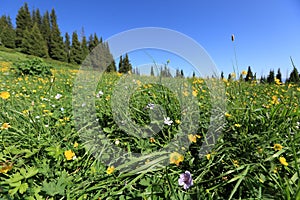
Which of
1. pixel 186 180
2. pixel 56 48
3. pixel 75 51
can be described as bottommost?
pixel 186 180

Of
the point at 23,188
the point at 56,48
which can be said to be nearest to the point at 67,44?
the point at 56,48

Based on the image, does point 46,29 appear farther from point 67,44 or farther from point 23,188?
point 23,188

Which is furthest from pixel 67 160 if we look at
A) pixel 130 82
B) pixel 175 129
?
pixel 130 82

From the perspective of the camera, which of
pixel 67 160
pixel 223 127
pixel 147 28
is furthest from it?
pixel 147 28

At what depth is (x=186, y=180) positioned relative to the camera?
0.82 m

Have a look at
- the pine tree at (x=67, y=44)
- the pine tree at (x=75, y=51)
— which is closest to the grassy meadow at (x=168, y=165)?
the pine tree at (x=75, y=51)

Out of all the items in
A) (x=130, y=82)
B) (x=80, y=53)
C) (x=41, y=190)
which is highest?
(x=80, y=53)

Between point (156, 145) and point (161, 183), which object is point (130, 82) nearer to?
point (156, 145)

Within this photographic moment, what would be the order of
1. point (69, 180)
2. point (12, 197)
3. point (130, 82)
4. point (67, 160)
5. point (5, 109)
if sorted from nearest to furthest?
point (12, 197) < point (69, 180) < point (67, 160) < point (5, 109) < point (130, 82)

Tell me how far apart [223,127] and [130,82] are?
139 centimetres

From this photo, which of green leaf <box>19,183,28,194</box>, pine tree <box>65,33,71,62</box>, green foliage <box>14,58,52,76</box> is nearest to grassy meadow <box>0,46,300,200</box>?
green leaf <box>19,183,28,194</box>

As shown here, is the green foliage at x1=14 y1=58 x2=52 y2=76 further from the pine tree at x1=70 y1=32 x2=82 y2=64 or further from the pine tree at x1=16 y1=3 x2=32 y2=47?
the pine tree at x1=16 y1=3 x2=32 y2=47

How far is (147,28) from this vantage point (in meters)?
1.33

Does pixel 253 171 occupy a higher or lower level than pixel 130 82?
lower
